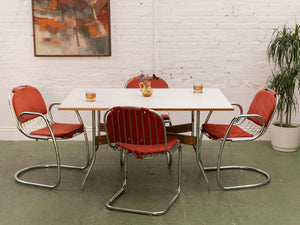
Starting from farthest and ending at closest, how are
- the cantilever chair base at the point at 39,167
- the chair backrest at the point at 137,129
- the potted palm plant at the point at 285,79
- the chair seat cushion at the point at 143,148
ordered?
the potted palm plant at the point at 285,79, the cantilever chair base at the point at 39,167, the chair seat cushion at the point at 143,148, the chair backrest at the point at 137,129

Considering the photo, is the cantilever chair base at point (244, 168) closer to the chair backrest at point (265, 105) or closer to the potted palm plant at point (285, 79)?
the chair backrest at point (265, 105)

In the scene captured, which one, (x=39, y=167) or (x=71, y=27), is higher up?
(x=71, y=27)

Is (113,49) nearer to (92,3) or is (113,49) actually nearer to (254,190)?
(92,3)

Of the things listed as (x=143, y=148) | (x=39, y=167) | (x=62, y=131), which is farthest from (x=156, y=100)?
(x=39, y=167)

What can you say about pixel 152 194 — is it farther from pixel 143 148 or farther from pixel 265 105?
pixel 265 105

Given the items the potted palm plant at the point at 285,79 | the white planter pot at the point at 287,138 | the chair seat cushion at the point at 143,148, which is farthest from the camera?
the white planter pot at the point at 287,138

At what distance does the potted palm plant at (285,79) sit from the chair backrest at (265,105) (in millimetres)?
832

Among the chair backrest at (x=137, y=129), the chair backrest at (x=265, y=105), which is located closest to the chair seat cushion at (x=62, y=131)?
the chair backrest at (x=137, y=129)

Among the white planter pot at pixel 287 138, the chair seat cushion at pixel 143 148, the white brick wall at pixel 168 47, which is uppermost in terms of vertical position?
the white brick wall at pixel 168 47

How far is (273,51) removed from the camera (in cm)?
450

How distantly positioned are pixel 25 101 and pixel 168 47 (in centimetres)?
190

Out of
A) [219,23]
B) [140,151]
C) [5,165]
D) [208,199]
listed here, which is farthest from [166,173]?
[219,23]

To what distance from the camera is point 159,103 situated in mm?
3262

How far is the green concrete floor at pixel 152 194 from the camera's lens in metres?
2.91
